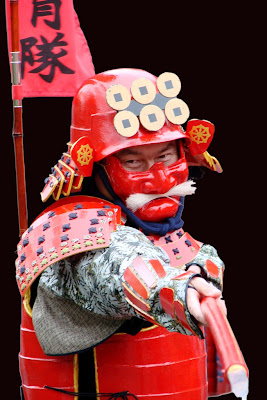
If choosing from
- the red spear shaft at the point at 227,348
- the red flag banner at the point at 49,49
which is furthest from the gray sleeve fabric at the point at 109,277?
the red flag banner at the point at 49,49

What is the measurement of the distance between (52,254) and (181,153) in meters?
0.92

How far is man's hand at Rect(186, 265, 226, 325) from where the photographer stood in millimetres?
4203

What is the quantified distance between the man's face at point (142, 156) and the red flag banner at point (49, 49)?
2.48 ft

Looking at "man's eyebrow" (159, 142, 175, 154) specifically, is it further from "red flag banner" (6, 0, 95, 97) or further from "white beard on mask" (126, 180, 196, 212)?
"red flag banner" (6, 0, 95, 97)

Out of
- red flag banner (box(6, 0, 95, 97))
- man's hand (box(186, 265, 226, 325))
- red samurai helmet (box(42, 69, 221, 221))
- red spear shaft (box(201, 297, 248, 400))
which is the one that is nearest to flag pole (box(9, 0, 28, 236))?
red flag banner (box(6, 0, 95, 97))

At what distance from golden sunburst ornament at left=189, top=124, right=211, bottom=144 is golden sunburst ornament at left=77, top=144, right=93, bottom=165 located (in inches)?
23.9

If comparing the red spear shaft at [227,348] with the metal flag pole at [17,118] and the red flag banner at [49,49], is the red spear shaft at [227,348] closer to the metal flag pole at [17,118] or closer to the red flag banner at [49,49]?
the metal flag pole at [17,118]

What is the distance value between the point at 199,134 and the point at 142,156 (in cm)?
42

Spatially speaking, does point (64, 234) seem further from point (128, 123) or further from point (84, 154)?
point (128, 123)

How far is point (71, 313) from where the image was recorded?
207 inches

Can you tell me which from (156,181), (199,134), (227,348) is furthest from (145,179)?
(227,348)

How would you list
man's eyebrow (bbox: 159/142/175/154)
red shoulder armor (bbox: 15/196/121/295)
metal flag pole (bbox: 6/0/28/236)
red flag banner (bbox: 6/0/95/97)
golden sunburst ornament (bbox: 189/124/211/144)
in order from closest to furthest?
red shoulder armor (bbox: 15/196/121/295) < man's eyebrow (bbox: 159/142/175/154) < golden sunburst ornament (bbox: 189/124/211/144) < metal flag pole (bbox: 6/0/28/236) < red flag banner (bbox: 6/0/95/97)

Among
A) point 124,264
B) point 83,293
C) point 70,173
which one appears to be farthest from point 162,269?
point 70,173

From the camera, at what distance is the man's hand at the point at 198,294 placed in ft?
13.8
